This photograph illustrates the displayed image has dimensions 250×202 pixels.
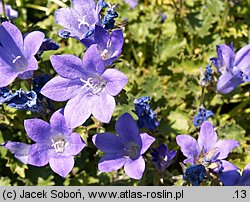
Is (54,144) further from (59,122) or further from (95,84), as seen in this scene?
(95,84)

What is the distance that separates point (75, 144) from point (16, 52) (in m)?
0.61

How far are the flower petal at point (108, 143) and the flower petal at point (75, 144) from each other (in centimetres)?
8

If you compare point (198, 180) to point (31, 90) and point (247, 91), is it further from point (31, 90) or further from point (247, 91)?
point (247, 91)

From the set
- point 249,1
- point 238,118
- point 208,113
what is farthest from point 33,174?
point 249,1

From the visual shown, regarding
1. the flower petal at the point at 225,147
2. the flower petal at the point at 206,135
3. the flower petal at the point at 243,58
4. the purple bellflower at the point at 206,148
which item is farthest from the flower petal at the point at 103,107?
the flower petal at the point at 243,58

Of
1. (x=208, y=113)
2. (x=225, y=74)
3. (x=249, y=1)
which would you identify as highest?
(x=249, y=1)

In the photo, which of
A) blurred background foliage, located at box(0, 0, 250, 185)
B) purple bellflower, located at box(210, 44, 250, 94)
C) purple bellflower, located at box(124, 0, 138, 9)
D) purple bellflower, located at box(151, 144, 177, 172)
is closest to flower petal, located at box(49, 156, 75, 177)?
purple bellflower, located at box(151, 144, 177, 172)

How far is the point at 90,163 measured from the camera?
3.76 m

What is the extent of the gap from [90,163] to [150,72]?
3.39ft

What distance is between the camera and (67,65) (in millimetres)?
2521

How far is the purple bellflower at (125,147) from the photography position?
2.67 meters

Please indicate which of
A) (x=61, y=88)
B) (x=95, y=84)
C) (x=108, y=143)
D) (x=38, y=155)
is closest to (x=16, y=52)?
(x=61, y=88)

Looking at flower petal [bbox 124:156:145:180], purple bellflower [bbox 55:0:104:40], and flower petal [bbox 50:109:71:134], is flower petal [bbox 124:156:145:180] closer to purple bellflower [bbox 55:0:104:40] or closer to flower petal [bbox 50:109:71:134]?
flower petal [bbox 50:109:71:134]

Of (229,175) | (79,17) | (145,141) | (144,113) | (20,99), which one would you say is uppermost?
(79,17)
